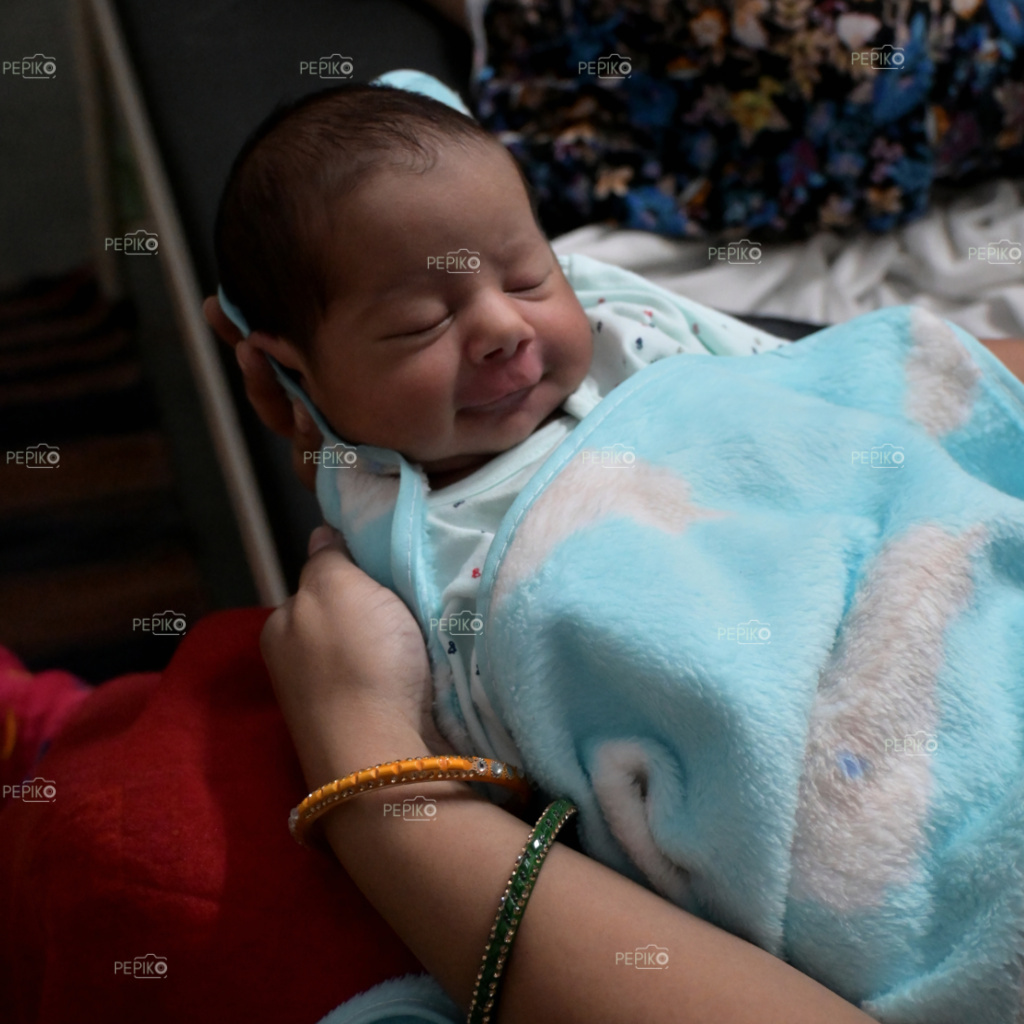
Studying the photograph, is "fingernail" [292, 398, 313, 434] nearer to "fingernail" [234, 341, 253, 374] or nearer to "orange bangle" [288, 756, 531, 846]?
"fingernail" [234, 341, 253, 374]

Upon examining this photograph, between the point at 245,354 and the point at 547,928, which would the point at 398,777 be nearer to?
the point at 547,928

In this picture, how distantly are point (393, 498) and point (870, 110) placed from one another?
81 cm

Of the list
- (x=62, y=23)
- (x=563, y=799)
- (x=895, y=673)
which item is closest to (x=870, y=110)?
(x=895, y=673)

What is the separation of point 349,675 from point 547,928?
230 mm

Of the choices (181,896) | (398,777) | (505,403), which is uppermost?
(505,403)

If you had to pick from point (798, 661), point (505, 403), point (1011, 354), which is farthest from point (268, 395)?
point (1011, 354)

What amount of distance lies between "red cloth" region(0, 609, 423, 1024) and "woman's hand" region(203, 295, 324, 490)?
0.29 m

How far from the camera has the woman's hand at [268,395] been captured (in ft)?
2.82

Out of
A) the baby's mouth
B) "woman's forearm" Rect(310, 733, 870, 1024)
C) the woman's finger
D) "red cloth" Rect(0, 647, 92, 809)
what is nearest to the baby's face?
the baby's mouth

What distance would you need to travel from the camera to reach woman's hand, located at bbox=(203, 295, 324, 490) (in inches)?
33.8

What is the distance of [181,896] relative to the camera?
0.65 meters

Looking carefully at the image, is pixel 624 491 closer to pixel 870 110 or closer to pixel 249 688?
pixel 249 688

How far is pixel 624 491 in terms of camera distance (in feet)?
2.26

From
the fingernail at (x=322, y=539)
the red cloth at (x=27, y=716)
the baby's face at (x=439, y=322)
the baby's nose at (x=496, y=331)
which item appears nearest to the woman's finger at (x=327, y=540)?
the fingernail at (x=322, y=539)
